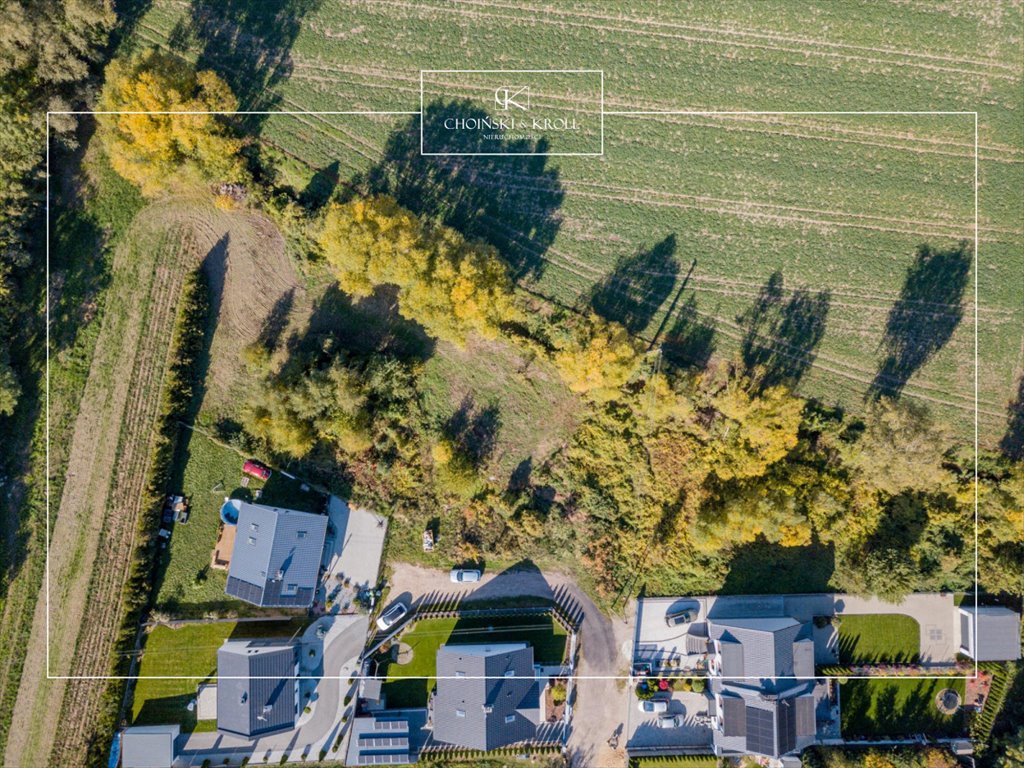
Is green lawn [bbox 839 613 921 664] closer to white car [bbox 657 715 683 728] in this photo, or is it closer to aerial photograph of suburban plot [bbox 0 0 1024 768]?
aerial photograph of suburban plot [bbox 0 0 1024 768]

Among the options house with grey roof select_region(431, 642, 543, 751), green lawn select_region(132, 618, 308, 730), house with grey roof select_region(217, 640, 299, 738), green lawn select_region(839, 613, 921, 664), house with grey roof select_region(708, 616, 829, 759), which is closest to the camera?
house with grey roof select_region(708, 616, 829, 759)

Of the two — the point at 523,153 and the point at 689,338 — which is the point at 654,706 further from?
the point at 523,153

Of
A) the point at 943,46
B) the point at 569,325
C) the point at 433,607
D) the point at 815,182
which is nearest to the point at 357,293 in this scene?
the point at 569,325

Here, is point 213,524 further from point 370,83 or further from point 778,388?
point 778,388

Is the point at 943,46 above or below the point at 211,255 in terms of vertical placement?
above

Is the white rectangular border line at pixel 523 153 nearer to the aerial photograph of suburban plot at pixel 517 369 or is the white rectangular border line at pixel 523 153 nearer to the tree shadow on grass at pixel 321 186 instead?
the aerial photograph of suburban plot at pixel 517 369

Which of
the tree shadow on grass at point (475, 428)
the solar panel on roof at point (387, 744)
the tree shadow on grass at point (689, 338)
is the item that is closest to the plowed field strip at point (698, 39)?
the tree shadow on grass at point (689, 338)

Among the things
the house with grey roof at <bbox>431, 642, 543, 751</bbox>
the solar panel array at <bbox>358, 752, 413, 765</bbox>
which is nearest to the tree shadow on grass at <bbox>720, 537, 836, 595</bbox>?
the house with grey roof at <bbox>431, 642, 543, 751</bbox>

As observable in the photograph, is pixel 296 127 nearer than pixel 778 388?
No
